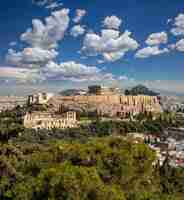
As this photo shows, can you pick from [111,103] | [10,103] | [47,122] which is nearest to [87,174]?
[47,122]

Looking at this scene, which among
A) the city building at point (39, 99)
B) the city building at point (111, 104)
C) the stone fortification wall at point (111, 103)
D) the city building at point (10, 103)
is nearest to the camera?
the city building at point (111, 104)

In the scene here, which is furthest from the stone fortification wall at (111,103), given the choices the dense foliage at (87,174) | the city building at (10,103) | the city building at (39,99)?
the dense foliage at (87,174)

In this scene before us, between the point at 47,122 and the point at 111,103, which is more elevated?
the point at 111,103

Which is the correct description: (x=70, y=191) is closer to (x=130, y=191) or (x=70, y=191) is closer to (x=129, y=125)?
(x=130, y=191)

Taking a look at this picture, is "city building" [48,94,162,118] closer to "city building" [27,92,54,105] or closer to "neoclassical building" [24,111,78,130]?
"city building" [27,92,54,105]

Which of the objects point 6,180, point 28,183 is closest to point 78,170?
point 28,183

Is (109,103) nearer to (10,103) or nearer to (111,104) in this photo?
(111,104)

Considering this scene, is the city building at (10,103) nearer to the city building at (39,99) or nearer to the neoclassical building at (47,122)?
the city building at (39,99)

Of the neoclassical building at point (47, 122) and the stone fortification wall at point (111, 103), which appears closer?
the neoclassical building at point (47, 122)

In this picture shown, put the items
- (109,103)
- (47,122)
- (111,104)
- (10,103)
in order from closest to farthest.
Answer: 1. (47,122)
2. (111,104)
3. (109,103)
4. (10,103)

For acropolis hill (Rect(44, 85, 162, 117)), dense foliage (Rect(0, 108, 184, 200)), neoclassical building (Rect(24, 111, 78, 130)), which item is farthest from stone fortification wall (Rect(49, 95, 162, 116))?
dense foliage (Rect(0, 108, 184, 200))

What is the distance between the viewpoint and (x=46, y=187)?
738 centimetres

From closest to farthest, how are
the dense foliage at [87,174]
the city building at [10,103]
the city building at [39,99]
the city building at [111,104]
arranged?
the dense foliage at [87,174], the city building at [111,104], the city building at [39,99], the city building at [10,103]

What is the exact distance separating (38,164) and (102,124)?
39.5 m
